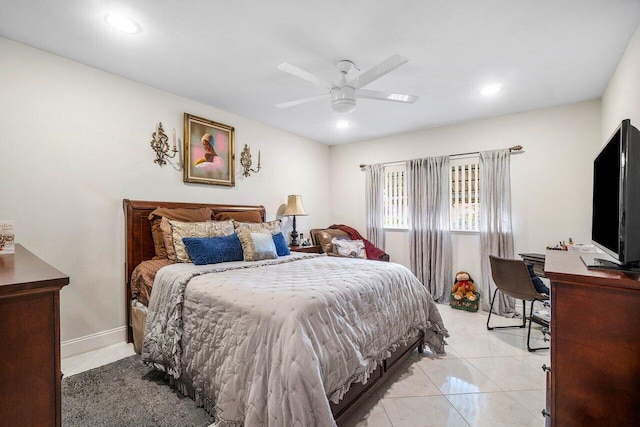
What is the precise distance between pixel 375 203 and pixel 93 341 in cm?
395

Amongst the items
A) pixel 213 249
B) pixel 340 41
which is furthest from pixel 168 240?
pixel 340 41

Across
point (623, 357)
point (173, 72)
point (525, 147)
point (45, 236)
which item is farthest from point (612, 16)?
point (45, 236)

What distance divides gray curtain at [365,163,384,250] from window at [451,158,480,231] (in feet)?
3.58

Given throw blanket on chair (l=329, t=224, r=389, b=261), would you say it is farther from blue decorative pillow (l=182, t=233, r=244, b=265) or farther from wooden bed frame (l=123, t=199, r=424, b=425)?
blue decorative pillow (l=182, t=233, r=244, b=265)

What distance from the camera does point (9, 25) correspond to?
1996 millimetres

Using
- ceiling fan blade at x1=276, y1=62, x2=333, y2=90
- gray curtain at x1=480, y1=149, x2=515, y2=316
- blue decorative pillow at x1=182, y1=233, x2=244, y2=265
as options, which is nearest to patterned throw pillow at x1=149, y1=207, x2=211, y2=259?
blue decorative pillow at x1=182, y1=233, x2=244, y2=265

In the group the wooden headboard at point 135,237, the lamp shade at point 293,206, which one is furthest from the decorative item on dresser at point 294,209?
the wooden headboard at point 135,237

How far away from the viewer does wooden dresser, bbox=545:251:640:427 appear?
1.00 meters

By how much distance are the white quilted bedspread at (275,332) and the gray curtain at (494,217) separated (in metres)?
1.82

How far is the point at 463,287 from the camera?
3877mm

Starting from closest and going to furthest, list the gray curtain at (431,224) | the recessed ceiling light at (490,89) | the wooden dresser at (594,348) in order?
the wooden dresser at (594,348) → the recessed ceiling light at (490,89) → the gray curtain at (431,224)

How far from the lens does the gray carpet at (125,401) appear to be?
170 centimetres

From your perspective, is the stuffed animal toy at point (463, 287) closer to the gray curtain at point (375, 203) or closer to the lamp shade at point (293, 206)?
the gray curtain at point (375, 203)

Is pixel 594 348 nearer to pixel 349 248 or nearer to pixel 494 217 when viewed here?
pixel 494 217
